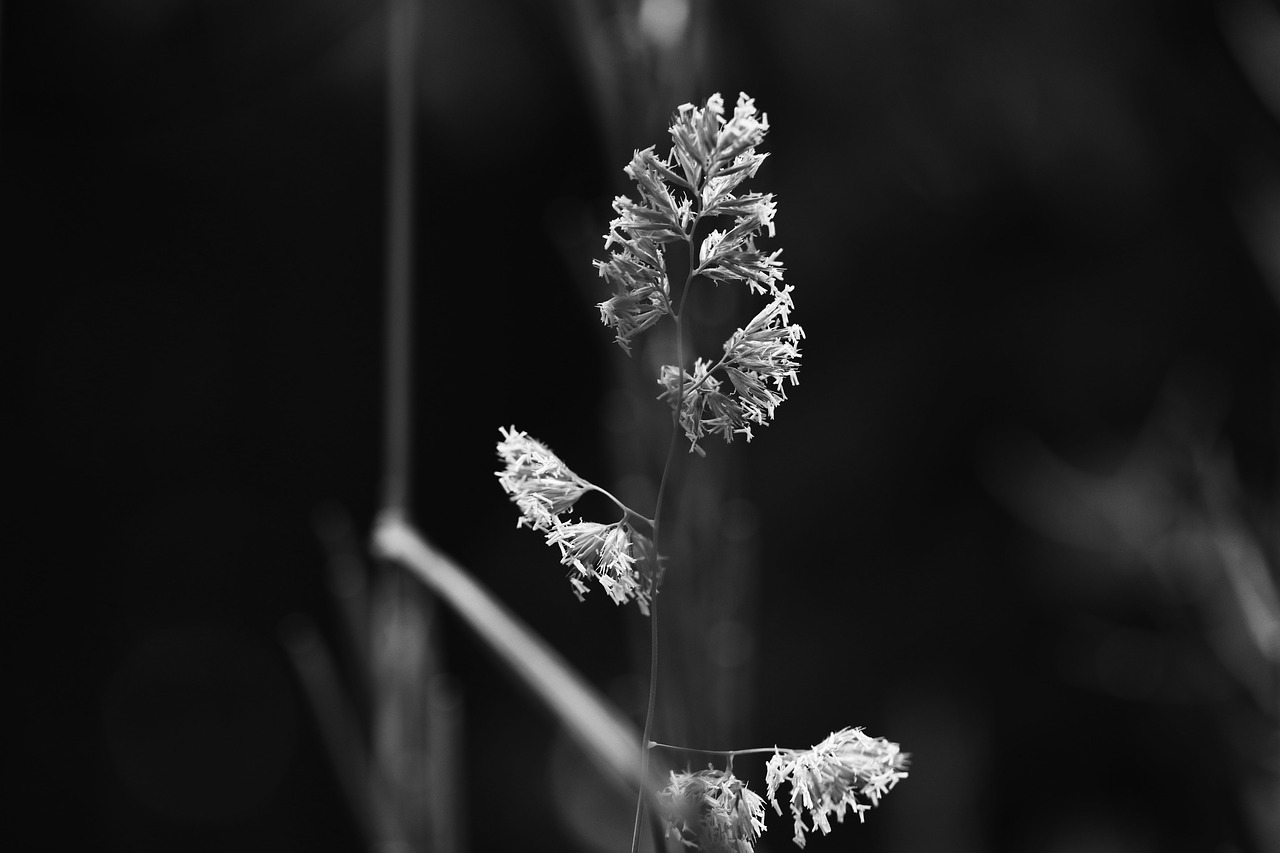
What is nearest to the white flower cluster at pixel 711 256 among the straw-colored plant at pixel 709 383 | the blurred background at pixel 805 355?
the straw-colored plant at pixel 709 383

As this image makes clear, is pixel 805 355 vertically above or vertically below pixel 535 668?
above

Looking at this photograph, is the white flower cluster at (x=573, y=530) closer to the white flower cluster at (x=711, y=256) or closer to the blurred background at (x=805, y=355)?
the white flower cluster at (x=711, y=256)

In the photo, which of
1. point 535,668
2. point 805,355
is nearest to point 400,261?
point 535,668

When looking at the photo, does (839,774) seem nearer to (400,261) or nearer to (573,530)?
(573,530)

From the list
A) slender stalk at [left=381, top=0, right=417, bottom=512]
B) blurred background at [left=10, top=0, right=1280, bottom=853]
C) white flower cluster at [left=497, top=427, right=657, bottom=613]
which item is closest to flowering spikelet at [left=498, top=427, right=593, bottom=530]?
white flower cluster at [left=497, top=427, right=657, bottom=613]

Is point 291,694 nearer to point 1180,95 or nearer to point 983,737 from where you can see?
point 983,737

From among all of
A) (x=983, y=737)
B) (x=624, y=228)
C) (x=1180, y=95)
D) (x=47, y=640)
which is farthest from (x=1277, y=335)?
(x=47, y=640)
